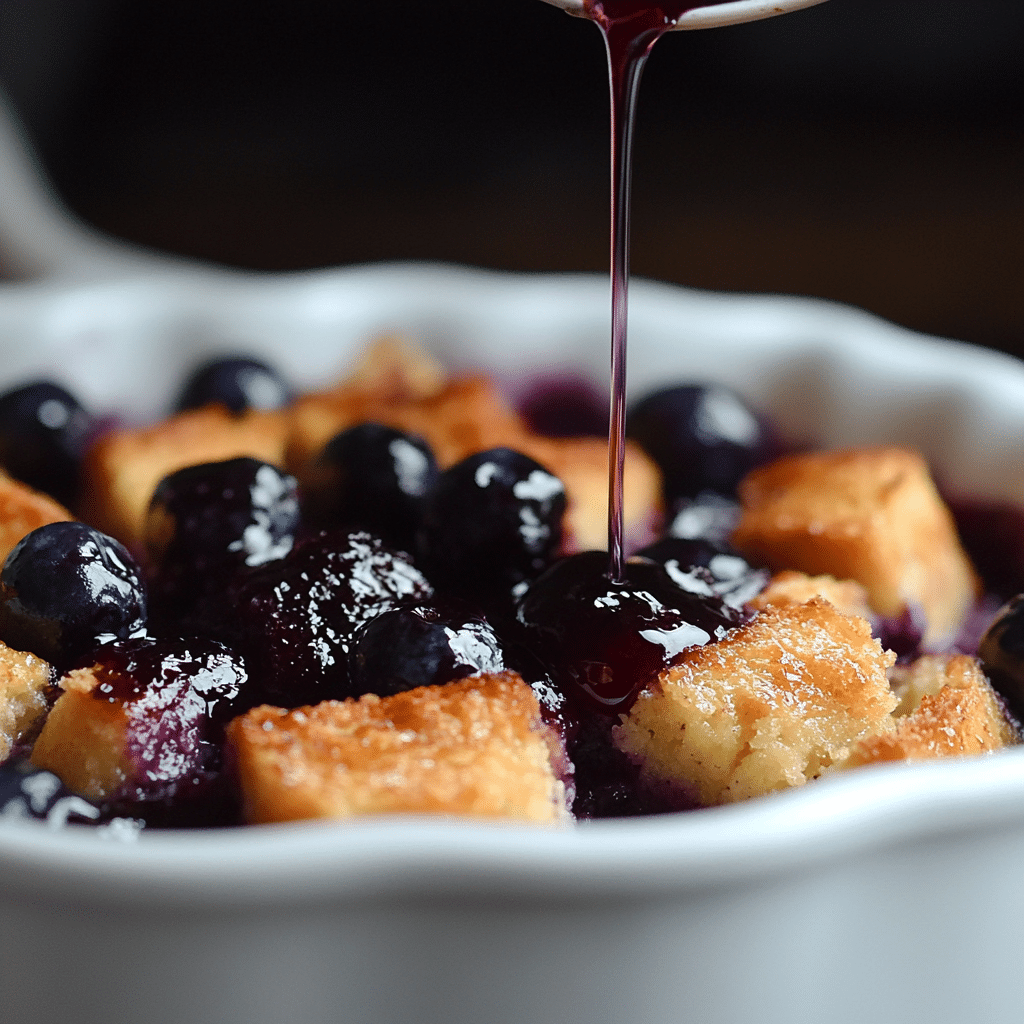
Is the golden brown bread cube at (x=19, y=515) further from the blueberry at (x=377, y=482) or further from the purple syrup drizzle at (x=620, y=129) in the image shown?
the purple syrup drizzle at (x=620, y=129)

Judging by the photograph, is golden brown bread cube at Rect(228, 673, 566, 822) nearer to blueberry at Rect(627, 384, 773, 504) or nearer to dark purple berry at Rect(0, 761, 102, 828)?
dark purple berry at Rect(0, 761, 102, 828)

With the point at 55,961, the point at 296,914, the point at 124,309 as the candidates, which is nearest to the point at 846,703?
the point at 296,914

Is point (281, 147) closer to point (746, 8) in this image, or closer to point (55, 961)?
point (746, 8)

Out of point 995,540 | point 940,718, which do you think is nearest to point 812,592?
point 940,718

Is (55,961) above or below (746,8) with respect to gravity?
below

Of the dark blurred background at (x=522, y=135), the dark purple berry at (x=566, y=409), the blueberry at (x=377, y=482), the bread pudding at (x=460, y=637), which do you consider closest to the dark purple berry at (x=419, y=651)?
the bread pudding at (x=460, y=637)

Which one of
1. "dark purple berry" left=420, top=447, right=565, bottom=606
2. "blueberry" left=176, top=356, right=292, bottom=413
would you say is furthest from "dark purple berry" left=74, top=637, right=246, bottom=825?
"blueberry" left=176, top=356, right=292, bottom=413
